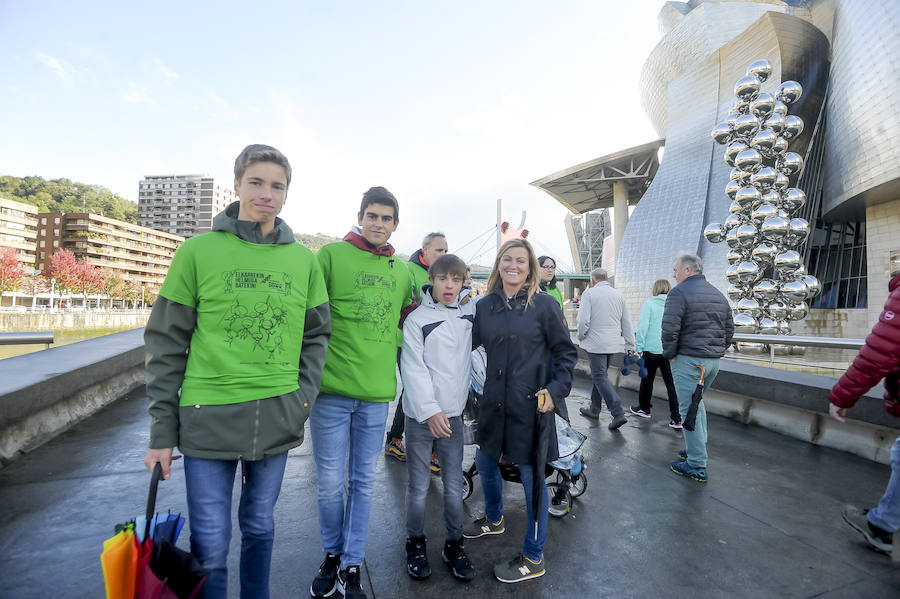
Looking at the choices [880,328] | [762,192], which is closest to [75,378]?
[880,328]

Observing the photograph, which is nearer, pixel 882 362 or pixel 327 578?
pixel 327 578

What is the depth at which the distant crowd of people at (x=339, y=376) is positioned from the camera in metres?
1.50

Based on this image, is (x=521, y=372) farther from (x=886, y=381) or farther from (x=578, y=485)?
(x=886, y=381)

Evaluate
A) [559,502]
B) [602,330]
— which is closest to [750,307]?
[602,330]

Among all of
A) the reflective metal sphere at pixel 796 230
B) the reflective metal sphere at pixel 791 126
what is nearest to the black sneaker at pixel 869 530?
the reflective metal sphere at pixel 796 230

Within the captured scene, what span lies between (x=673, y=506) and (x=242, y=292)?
321 centimetres

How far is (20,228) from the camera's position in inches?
3100

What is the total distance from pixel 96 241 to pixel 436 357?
375ft

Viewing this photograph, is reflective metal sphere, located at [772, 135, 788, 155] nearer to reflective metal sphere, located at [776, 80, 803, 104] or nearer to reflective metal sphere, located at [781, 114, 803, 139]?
reflective metal sphere, located at [781, 114, 803, 139]

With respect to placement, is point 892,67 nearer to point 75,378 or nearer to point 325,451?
point 325,451

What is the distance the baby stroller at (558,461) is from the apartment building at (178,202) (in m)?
160

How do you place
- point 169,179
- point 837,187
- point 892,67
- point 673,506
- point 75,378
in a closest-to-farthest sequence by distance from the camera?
1. point 673,506
2. point 75,378
3. point 892,67
4. point 837,187
5. point 169,179

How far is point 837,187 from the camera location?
50.5 feet

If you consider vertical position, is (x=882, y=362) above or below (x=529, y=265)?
below
